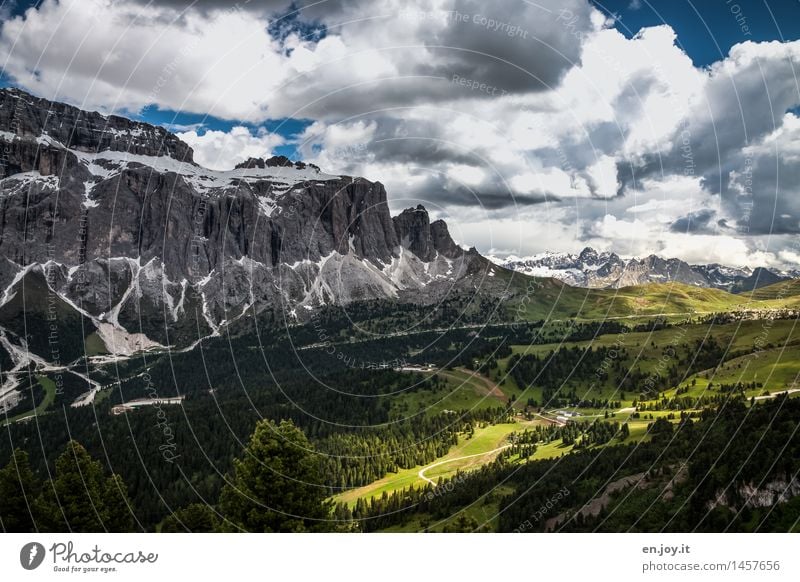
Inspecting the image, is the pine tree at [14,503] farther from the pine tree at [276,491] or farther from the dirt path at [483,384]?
the dirt path at [483,384]

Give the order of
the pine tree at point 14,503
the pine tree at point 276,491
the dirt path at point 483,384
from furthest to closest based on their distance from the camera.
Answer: the dirt path at point 483,384 → the pine tree at point 14,503 → the pine tree at point 276,491

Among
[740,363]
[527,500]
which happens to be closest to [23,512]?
[527,500]
